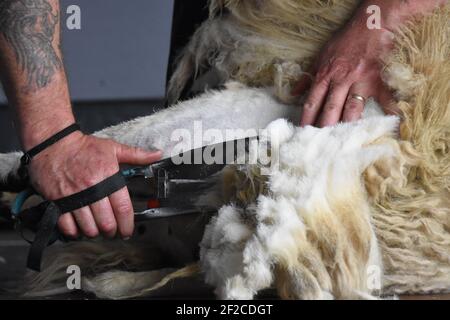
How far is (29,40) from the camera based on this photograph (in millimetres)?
1090

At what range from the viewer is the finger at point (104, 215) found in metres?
0.99

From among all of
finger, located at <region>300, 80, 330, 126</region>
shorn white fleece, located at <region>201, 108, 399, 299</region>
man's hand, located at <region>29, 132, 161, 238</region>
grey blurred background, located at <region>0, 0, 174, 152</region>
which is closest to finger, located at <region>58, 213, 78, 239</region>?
man's hand, located at <region>29, 132, 161, 238</region>

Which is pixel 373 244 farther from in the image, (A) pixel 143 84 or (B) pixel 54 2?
(A) pixel 143 84

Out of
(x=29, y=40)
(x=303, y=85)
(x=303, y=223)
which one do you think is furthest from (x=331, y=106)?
(x=29, y=40)

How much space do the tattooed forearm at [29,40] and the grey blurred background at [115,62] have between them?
1.75m

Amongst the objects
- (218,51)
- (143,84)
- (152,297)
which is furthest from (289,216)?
(143,84)

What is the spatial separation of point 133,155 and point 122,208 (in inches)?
3.3

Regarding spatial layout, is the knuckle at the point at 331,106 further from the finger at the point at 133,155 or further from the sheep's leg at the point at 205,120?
the finger at the point at 133,155

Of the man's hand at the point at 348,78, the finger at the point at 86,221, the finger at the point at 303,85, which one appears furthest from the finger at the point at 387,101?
the finger at the point at 86,221

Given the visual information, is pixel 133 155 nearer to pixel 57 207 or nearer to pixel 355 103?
pixel 57 207

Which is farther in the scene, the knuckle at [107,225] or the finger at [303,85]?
the finger at [303,85]

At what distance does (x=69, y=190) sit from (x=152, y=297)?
0.63ft
